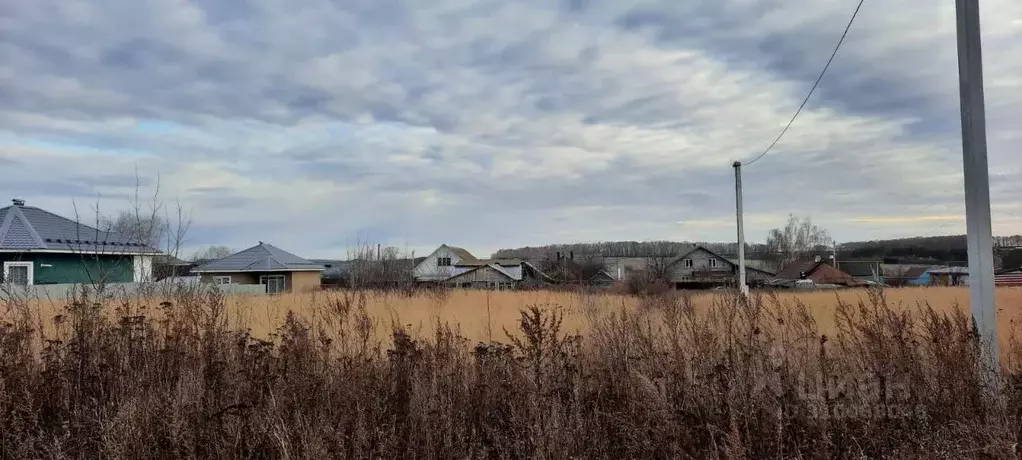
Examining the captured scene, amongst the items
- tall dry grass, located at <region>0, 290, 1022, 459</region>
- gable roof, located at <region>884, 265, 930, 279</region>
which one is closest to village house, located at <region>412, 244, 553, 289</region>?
gable roof, located at <region>884, 265, 930, 279</region>

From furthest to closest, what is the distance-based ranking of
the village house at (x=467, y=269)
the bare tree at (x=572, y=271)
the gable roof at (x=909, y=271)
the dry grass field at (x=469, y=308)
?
the gable roof at (x=909, y=271), the village house at (x=467, y=269), the bare tree at (x=572, y=271), the dry grass field at (x=469, y=308)

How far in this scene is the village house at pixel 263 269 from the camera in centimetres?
3734

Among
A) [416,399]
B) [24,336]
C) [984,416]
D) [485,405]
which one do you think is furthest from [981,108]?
[24,336]

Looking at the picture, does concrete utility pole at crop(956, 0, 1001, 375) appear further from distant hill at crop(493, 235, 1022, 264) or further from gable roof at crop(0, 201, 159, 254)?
gable roof at crop(0, 201, 159, 254)

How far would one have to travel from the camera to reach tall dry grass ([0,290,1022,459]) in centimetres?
379

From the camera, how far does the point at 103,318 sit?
5.70m

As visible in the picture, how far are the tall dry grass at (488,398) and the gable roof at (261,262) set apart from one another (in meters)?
32.8

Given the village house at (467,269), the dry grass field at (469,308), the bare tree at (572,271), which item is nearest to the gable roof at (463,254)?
the village house at (467,269)

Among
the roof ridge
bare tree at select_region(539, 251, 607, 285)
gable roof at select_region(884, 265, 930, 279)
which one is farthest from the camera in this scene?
gable roof at select_region(884, 265, 930, 279)

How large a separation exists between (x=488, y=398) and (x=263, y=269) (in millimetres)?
35588

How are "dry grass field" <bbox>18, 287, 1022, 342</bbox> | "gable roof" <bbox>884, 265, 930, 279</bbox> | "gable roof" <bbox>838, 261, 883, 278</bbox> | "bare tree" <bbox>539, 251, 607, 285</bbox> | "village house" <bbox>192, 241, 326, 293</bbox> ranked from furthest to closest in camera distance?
"gable roof" <bbox>838, 261, 883, 278</bbox> → "gable roof" <bbox>884, 265, 930, 279</bbox> → "village house" <bbox>192, 241, 326, 293</bbox> → "bare tree" <bbox>539, 251, 607, 285</bbox> → "dry grass field" <bbox>18, 287, 1022, 342</bbox>

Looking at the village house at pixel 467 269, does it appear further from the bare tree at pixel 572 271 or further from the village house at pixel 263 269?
the village house at pixel 263 269

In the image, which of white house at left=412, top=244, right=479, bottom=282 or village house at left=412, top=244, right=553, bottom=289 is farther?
white house at left=412, top=244, right=479, bottom=282

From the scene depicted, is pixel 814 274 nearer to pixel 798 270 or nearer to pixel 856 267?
pixel 798 270
